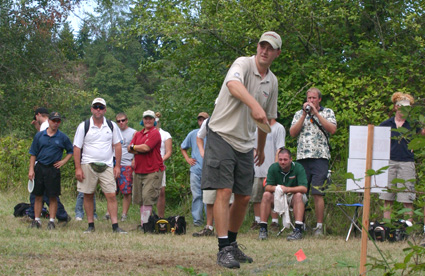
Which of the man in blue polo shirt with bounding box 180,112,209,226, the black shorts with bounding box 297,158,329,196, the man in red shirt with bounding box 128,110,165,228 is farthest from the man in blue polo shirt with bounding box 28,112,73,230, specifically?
the black shorts with bounding box 297,158,329,196

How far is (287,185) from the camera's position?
9.54 metres

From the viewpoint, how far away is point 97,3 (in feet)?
73.3

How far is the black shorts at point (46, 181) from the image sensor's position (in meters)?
9.85

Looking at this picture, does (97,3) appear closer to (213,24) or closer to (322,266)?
(213,24)

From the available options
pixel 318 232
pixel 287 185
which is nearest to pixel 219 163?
pixel 287 185

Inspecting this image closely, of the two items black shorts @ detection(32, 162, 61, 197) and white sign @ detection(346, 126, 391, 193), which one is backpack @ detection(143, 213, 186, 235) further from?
white sign @ detection(346, 126, 391, 193)

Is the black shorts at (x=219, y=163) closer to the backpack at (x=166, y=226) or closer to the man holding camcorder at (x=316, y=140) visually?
the man holding camcorder at (x=316, y=140)

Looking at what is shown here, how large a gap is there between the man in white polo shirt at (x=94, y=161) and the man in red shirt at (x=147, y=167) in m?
0.65

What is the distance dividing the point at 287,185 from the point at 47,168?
12.1ft

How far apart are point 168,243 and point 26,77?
1577 cm

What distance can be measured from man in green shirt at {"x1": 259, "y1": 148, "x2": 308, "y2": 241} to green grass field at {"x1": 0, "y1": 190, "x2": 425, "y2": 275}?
0.37 m

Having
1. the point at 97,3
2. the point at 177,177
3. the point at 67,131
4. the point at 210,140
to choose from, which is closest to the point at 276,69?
the point at 177,177

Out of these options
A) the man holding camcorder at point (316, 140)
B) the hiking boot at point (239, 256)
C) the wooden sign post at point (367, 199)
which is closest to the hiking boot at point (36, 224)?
the man holding camcorder at point (316, 140)

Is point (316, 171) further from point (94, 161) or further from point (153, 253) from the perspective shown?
point (153, 253)
